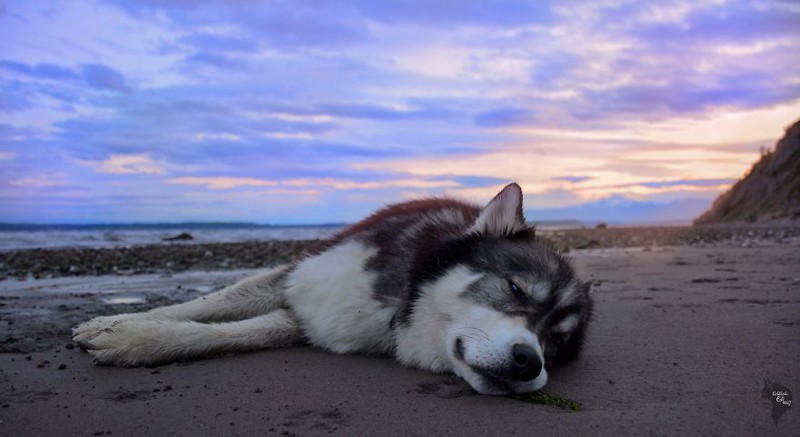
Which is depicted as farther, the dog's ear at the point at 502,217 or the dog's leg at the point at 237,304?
the dog's leg at the point at 237,304

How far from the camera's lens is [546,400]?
9.71ft

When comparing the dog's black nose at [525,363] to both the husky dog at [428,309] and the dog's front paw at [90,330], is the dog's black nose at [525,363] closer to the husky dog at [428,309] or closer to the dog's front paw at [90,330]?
the husky dog at [428,309]

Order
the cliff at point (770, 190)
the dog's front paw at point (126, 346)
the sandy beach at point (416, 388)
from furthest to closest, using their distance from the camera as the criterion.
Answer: the cliff at point (770, 190) → the dog's front paw at point (126, 346) → the sandy beach at point (416, 388)

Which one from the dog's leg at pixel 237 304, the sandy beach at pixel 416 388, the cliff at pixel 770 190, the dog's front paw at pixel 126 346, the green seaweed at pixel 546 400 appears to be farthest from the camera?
the cliff at pixel 770 190

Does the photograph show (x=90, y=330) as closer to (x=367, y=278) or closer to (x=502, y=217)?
(x=367, y=278)

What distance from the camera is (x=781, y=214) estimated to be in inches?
1070

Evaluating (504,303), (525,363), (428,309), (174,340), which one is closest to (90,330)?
(174,340)

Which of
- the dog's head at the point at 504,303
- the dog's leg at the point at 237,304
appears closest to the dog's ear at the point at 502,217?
the dog's head at the point at 504,303

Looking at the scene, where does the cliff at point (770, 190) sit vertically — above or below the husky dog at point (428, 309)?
above

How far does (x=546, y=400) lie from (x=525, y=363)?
0.23 metres

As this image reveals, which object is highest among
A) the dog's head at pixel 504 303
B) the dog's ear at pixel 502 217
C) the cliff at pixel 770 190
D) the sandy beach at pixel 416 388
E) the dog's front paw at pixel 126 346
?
the cliff at pixel 770 190

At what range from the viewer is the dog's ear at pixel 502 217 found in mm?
3941

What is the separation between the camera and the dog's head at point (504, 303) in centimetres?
304

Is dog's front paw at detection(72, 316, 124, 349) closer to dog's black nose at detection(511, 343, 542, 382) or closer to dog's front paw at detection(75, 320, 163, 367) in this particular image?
dog's front paw at detection(75, 320, 163, 367)
